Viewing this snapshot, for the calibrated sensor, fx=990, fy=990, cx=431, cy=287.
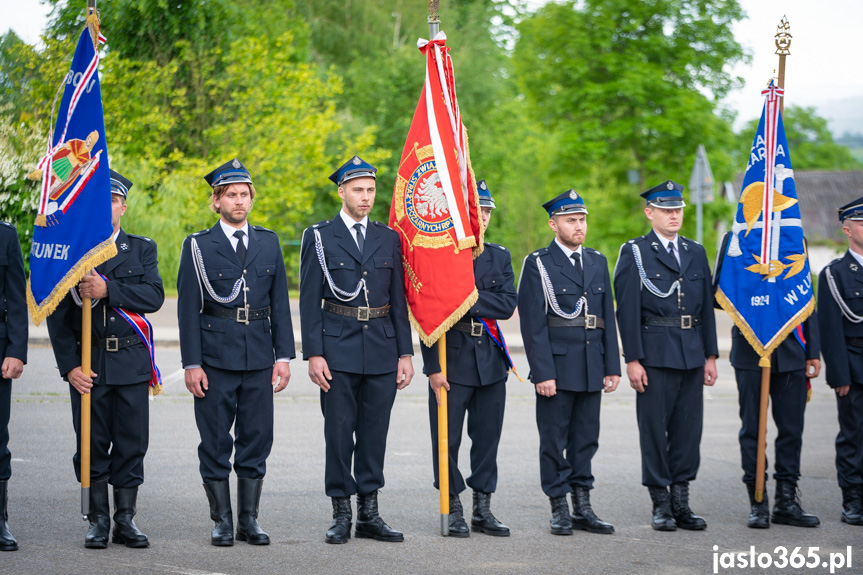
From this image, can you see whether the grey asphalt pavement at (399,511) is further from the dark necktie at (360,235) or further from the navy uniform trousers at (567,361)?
the dark necktie at (360,235)

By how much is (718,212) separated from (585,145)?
4841 millimetres

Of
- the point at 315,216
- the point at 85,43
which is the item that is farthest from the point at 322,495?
the point at 315,216

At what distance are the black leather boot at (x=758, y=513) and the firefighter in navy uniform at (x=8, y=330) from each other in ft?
15.2

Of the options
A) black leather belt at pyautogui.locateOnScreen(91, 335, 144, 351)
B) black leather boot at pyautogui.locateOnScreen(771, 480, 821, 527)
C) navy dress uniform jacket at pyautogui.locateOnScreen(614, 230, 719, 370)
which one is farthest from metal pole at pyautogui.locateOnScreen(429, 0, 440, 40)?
black leather boot at pyautogui.locateOnScreen(771, 480, 821, 527)

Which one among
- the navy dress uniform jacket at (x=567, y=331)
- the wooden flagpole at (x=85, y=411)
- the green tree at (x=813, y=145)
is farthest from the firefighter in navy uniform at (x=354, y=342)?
the green tree at (x=813, y=145)

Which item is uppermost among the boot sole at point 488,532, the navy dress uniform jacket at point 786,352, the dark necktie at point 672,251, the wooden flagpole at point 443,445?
the dark necktie at point 672,251

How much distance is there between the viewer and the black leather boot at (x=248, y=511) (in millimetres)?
5828

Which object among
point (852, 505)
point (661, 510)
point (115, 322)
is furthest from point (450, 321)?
point (852, 505)

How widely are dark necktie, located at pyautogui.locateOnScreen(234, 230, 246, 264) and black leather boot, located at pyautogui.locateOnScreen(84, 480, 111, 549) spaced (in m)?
1.53

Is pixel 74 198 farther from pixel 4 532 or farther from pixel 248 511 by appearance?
pixel 248 511

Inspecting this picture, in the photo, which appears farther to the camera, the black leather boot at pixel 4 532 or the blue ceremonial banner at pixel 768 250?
the blue ceremonial banner at pixel 768 250

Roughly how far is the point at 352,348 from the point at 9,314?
2005 mm

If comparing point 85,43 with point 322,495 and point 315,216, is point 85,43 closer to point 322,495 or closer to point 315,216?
point 322,495

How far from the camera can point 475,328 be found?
→ 254 inches
